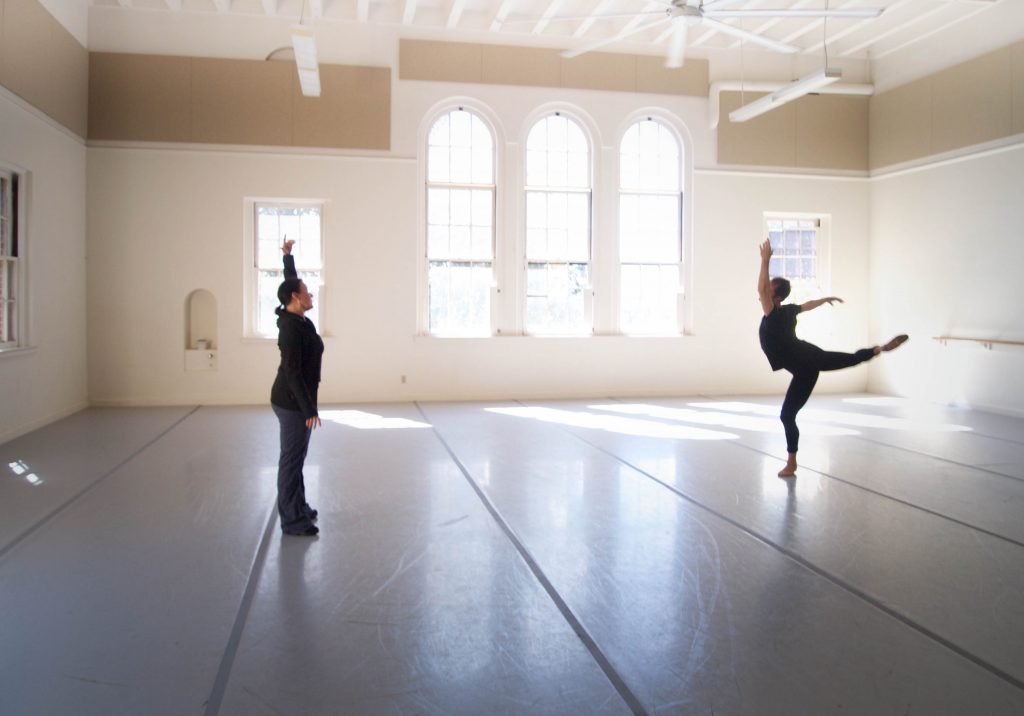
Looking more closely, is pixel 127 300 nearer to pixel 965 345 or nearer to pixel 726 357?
pixel 726 357

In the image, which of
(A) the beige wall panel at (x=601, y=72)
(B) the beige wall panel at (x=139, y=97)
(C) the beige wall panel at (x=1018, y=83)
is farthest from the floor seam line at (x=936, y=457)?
(B) the beige wall panel at (x=139, y=97)

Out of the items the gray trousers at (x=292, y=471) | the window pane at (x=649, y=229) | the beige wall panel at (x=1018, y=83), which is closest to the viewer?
the gray trousers at (x=292, y=471)

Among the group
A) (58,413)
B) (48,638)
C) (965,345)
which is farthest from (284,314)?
(965,345)

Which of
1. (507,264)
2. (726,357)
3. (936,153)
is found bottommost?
(726,357)

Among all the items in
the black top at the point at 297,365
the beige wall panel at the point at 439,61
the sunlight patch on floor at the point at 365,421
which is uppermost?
the beige wall panel at the point at 439,61

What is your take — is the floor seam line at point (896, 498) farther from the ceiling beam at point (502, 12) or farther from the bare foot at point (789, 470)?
the ceiling beam at point (502, 12)

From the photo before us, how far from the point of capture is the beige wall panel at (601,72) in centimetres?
1020

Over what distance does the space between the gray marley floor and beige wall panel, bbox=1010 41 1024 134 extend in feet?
13.7

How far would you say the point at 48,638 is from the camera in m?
2.84

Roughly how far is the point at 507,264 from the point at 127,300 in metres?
4.50

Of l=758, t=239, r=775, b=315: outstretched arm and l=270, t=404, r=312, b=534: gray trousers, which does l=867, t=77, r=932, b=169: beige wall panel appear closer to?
l=758, t=239, r=775, b=315: outstretched arm

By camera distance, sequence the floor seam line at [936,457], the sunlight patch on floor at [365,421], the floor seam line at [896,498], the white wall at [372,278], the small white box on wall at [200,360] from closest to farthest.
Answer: the floor seam line at [896,498]
the floor seam line at [936,457]
the sunlight patch on floor at [365,421]
the white wall at [372,278]
the small white box on wall at [200,360]

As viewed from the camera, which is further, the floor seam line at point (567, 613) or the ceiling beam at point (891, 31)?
the ceiling beam at point (891, 31)

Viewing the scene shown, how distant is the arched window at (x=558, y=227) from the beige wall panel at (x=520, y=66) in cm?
49
